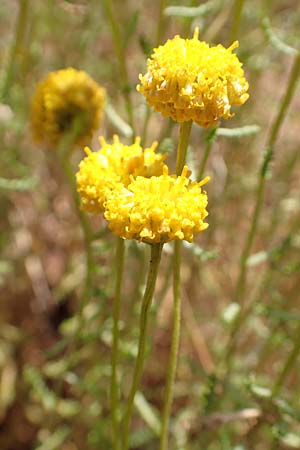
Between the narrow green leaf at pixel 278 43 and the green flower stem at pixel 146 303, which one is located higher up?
the narrow green leaf at pixel 278 43

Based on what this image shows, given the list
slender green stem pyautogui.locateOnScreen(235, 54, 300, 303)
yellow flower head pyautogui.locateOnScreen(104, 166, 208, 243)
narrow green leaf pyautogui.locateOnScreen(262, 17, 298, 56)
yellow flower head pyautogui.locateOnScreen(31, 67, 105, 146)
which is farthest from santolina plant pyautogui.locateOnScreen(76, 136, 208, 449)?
yellow flower head pyautogui.locateOnScreen(31, 67, 105, 146)

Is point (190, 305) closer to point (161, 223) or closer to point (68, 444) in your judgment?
point (68, 444)

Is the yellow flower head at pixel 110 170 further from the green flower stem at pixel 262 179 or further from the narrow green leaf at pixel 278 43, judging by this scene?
the narrow green leaf at pixel 278 43

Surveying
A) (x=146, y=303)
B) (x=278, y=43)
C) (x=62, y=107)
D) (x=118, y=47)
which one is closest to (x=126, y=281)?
(x=62, y=107)

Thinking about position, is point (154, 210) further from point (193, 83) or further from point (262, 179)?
point (262, 179)

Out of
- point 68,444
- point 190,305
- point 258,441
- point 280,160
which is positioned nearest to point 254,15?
point 280,160

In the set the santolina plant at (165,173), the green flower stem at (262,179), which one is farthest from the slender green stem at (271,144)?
the santolina plant at (165,173)

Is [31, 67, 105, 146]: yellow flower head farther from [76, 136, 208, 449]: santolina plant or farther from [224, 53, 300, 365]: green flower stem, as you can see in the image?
[76, 136, 208, 449]: santolina plant
